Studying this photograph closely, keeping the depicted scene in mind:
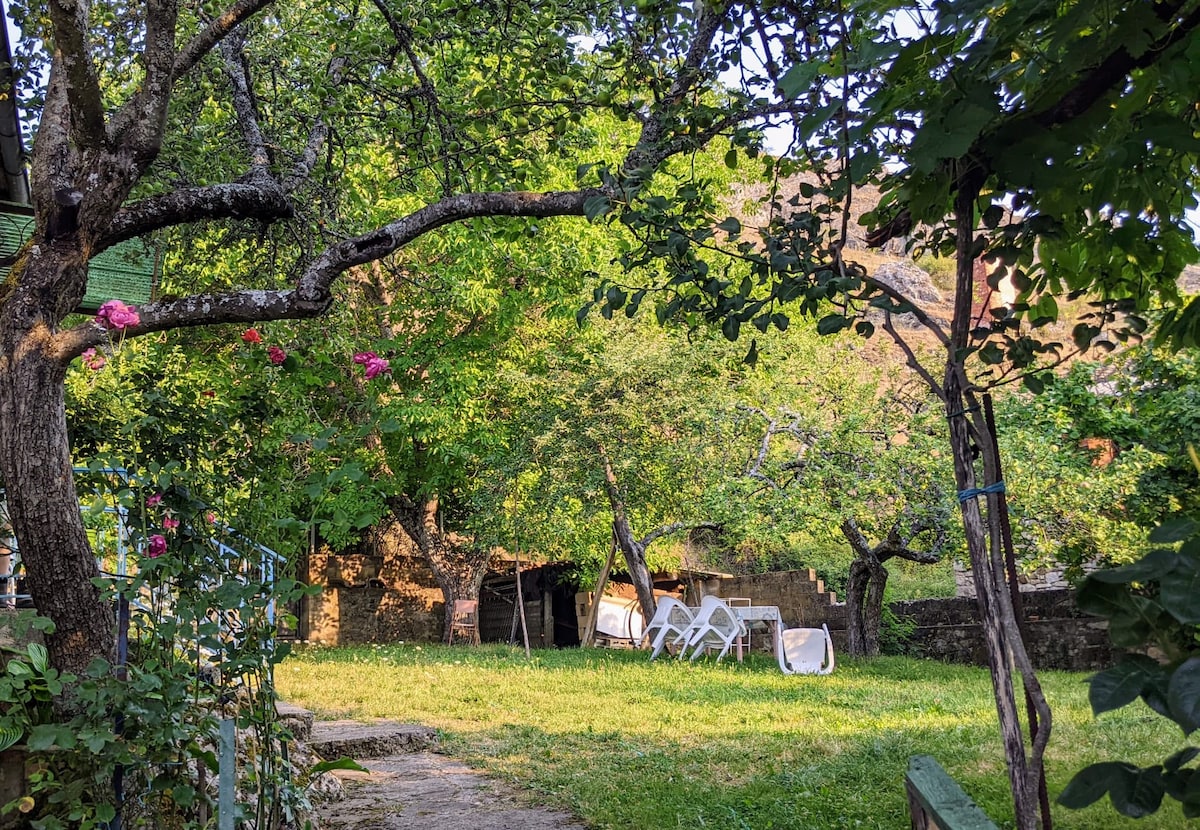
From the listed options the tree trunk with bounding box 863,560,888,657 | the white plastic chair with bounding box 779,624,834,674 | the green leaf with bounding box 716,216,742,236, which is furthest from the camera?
the tree trunk with bounding box 863,560,888,657

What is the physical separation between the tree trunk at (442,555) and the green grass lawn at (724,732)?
482 cm

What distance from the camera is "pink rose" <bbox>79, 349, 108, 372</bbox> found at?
300cm

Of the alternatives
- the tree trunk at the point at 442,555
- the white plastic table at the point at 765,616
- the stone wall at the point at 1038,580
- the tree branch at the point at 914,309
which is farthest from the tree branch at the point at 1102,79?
the tree trunk at the point at 442,555

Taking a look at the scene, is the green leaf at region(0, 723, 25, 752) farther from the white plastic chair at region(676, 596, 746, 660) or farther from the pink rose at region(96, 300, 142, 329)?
the white plastic chair at region(676, 596, 746, 660)

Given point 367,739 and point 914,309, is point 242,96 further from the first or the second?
point 914,309

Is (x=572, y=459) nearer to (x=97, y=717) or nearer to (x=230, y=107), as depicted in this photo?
(x=230, y=107)

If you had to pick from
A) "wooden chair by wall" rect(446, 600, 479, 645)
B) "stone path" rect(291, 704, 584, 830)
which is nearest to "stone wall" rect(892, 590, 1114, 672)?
"stone path" rect(291, 704, 584, 830)

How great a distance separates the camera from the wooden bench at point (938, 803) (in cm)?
167

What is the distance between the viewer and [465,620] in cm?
1589

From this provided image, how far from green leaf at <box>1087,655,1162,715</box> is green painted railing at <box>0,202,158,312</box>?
5895mm

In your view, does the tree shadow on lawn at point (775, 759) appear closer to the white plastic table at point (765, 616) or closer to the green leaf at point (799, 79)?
the white plastic table at point (765, 616)

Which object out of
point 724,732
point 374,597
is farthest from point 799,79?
point 374,597

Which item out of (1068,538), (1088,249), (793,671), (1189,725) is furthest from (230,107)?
(1068,538)

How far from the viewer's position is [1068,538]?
9.52 metres
